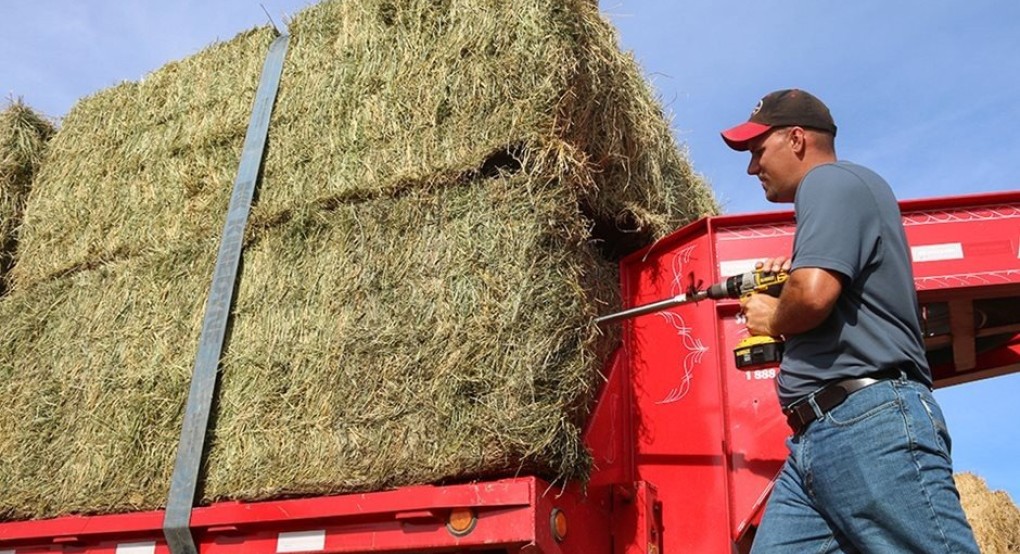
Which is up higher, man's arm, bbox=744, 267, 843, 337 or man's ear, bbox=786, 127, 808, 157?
man's ear, bbox=786, 127, 808, 157

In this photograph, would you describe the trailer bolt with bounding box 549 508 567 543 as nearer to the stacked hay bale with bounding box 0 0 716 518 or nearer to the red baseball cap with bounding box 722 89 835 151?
the stacked hay bale with bounding box 0 0 716 518

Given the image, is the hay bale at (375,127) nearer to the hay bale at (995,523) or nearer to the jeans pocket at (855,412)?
the jeans pocket at (855,412)

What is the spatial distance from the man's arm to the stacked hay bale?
106cm

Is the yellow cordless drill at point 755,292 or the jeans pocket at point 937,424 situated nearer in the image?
the jeans pocket at point 937,424

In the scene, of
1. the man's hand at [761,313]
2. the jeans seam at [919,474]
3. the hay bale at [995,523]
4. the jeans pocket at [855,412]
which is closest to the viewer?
the jeans seam at [919,474]

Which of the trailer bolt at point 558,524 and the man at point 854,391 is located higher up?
the man at point 854,391

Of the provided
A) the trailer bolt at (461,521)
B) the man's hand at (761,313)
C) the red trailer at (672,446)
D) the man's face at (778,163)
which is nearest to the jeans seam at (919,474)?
the man's hand at (761,313)

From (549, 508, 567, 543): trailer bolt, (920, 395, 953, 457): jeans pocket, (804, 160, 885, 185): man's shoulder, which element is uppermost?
(804, 160, 885, 185): man's shoulder

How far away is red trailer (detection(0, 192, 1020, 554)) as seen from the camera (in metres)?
3.40

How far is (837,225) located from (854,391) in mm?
430

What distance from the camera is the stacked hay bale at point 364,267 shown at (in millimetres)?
3641

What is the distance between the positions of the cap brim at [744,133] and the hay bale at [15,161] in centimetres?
473

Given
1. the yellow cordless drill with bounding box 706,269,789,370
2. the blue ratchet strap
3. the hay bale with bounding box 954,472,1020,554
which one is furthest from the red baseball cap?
the hay bale with bounding box 954,472,1020,554

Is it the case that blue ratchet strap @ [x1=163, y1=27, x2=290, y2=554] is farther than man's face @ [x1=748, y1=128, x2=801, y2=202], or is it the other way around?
blue ratchet strap @ [x1=163, y1=27, x2=290, y2=554]
